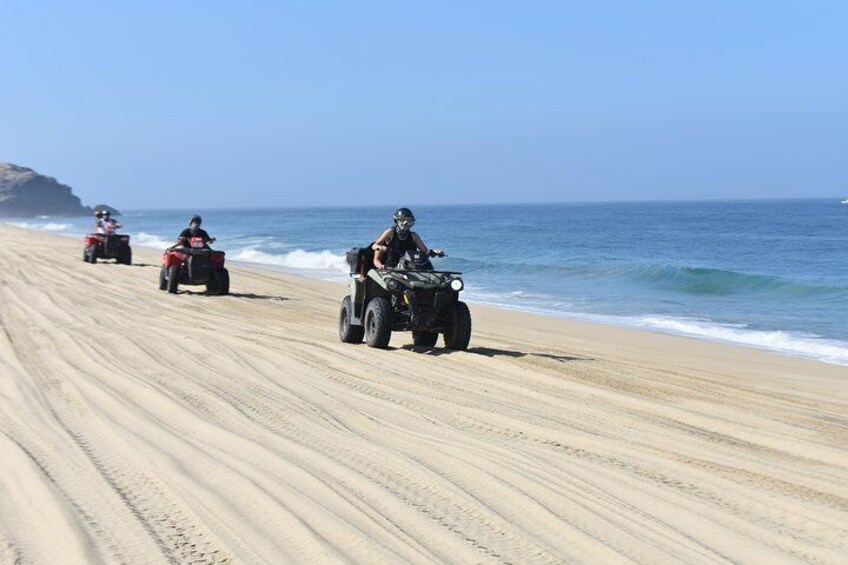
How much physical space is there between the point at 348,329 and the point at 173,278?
26.9 feet

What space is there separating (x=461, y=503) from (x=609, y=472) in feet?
3.61

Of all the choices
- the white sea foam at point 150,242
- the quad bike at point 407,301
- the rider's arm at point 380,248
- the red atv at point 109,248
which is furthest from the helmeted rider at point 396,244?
the white sea foam at point 150,242

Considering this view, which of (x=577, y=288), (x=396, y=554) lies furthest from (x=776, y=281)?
(x=396, y=554)

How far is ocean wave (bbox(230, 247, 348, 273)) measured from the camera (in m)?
35.9

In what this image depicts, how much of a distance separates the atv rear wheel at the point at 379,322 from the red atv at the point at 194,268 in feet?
28.2

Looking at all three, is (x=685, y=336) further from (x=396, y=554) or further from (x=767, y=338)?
(x=396, y=554)

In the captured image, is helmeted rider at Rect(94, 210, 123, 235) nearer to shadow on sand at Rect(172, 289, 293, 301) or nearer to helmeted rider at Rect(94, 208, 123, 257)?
helmeted rider at Rect(94, 208, 123, 257)

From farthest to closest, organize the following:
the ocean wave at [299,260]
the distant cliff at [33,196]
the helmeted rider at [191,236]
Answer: the distant cliff at [33,196] < the ocean wave at [299,260] < the helmeted rider at [191,236]

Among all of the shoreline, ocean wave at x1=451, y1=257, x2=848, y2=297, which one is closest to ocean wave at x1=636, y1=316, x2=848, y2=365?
the shoreline

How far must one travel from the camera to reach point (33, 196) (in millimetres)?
171500

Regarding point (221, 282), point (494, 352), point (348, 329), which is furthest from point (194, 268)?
point (494, 352)

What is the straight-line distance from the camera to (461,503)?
527 cm

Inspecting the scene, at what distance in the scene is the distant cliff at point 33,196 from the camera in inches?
6506

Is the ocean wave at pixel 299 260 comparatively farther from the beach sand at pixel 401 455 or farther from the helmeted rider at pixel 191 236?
the beach sand at pixel 401 455
